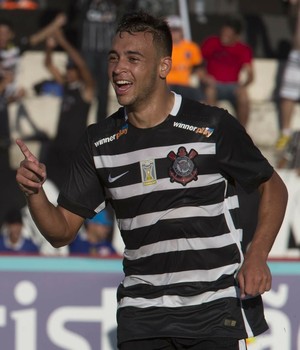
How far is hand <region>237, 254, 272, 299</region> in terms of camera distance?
404 centimetres

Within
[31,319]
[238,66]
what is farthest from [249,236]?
[238,66]

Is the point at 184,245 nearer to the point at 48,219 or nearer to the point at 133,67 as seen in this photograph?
the point at 48,219

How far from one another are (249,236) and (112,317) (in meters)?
1.11

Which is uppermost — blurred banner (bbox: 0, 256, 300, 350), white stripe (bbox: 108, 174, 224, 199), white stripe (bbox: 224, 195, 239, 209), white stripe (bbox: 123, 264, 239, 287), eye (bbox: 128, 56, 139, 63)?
eye (bbox: 128, 56, 139, 63)

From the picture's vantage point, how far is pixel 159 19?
4.36 metres

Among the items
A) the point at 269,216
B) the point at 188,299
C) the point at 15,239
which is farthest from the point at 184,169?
the point at 15,239

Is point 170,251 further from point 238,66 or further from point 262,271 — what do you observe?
point 238,66

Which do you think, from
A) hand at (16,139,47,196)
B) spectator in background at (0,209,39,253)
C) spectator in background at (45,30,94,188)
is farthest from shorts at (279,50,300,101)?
hand at (16,139,47,196)

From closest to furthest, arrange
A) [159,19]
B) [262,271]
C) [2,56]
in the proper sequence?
[262,271] → [159,19] → [2,56]

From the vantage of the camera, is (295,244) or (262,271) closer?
(262,271)

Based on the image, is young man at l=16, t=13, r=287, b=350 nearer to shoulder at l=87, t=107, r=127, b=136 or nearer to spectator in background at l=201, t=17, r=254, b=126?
shoulder at l=87, t=107, r=127, b=136

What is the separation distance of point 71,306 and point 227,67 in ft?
17.7

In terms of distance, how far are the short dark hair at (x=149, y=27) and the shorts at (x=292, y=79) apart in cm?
699

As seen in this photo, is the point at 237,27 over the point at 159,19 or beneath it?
over
